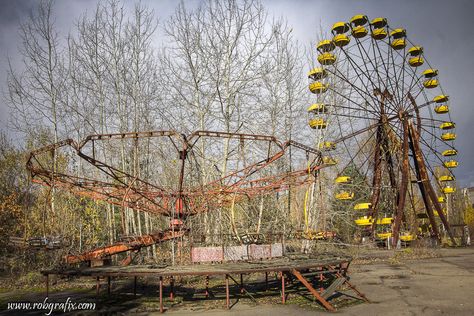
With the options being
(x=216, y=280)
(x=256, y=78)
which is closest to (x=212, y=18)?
(x=256, y=78)

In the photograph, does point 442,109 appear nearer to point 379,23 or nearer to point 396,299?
point 379,23

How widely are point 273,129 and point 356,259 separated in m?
9.52

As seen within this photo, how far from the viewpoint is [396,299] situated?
1153 cm

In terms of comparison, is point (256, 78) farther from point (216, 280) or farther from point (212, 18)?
point (216, 280)

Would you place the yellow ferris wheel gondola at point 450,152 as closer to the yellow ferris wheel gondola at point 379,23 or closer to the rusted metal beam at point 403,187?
the rusted metal beam at point 403,187

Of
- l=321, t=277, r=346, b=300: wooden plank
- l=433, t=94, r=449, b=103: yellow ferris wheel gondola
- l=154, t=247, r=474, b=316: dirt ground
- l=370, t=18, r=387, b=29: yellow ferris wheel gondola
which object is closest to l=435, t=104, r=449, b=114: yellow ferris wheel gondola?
l=433, t=94, r=449, b=103: yellow ferris wheel gondola

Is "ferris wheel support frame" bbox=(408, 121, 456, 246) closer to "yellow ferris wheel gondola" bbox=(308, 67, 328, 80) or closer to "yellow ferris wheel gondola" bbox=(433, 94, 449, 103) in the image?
"yellow ferris wheel gondola" bbox=(433, 94, 449, 103)

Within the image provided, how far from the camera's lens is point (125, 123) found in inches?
968

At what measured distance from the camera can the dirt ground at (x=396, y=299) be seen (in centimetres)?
1026

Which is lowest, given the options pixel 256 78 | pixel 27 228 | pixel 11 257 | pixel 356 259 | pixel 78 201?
pixel 356 259

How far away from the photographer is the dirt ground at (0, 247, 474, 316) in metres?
10.3

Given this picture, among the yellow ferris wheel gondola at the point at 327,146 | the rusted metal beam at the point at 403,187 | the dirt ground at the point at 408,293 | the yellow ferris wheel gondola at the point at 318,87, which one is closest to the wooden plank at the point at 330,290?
the dirt ground at the point at 408,293

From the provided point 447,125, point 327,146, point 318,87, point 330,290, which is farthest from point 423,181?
point 330,290

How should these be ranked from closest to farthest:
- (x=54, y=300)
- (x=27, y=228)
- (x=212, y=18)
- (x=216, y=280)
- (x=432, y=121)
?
1. (x=54, y=300)
2. (x=216, y=280)
3. (x=27, y=228)
4. (x=212, y=18)
5. (x=432, y=121)
